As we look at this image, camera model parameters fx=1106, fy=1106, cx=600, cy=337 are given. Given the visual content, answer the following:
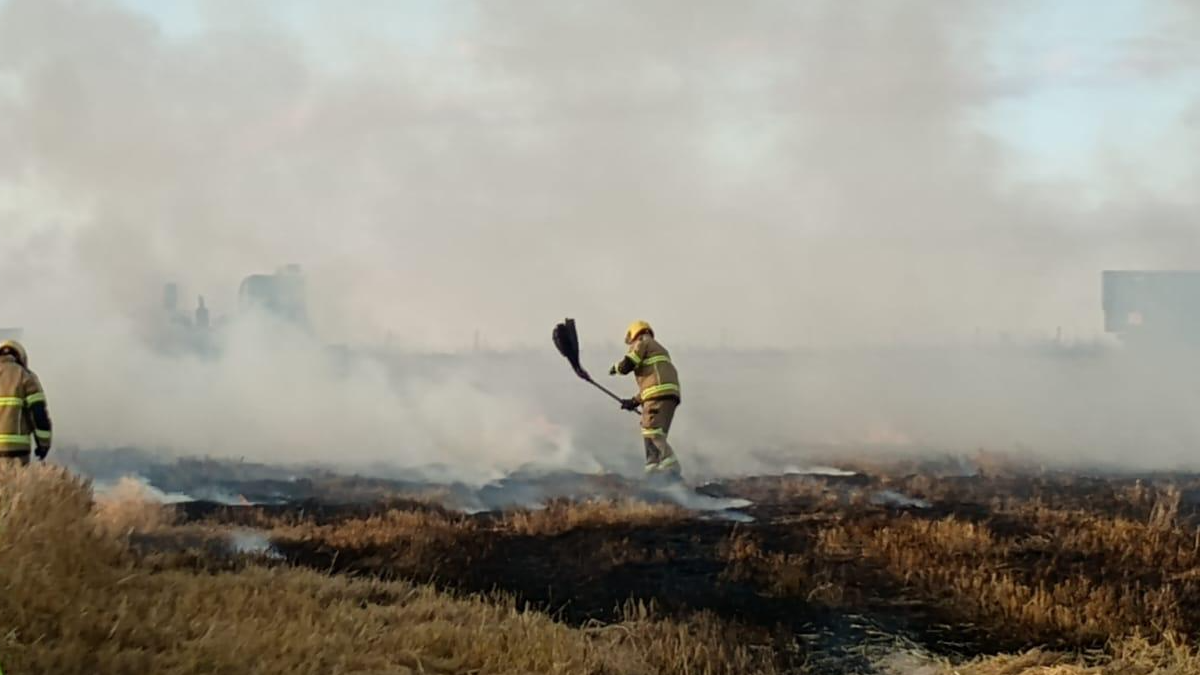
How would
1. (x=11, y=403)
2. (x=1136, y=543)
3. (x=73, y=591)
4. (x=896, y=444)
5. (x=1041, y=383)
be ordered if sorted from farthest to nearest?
1. (x=1041, y=383)
2. (x=896, y=444)
3. (x=11, y=403)
4. (x=1136, y=543)
5. (x=73, y=591)

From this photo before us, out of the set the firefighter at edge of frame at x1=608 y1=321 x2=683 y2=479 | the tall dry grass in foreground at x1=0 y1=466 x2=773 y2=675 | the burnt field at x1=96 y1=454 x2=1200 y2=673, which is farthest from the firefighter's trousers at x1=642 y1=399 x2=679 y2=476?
the tall dry grass in foreground at x1=0 y1=466 x2=773 y2=675

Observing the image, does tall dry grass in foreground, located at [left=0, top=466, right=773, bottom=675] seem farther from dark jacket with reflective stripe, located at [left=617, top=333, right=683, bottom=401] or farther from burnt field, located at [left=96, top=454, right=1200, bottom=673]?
dark jacket with reflective stripe, located at [left=617, top=333, right=683, bottom=401]

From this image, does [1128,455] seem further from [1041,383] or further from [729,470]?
[729,470]

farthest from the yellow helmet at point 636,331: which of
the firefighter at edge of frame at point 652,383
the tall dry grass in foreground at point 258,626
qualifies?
the tall dry grass in foreground at point 258,626

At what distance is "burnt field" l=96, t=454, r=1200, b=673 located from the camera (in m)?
5.22

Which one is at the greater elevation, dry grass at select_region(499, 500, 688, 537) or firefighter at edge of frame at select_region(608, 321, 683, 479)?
firefighter at edge of frame at select_region(608, 321, 683, 479)

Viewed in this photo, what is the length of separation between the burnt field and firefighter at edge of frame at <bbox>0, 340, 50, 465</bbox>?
5.00 ft

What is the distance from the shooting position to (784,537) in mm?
6133

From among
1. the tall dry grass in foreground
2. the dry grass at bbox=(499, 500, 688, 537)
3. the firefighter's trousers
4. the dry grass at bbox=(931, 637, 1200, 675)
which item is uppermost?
the firefighter's trousers

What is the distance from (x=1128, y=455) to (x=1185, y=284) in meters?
2.01

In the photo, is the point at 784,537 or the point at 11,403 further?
the point at 11,403

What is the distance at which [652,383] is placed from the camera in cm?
823

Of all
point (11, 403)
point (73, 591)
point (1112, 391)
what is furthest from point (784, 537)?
point (11, 403)

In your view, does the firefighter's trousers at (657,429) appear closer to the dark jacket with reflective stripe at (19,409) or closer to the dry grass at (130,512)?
the dry grass at (130,512)
